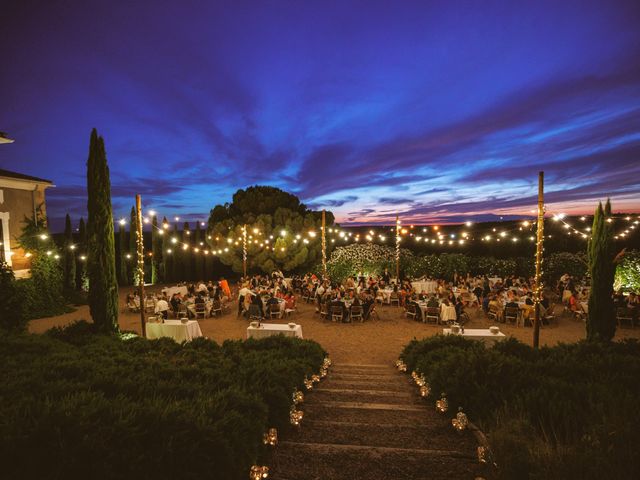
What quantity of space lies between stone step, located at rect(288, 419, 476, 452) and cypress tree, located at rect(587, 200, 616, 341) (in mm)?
7367

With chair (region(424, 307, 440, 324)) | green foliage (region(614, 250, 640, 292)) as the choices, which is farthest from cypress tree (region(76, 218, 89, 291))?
green foliage (region(614, 250, 640, 292))

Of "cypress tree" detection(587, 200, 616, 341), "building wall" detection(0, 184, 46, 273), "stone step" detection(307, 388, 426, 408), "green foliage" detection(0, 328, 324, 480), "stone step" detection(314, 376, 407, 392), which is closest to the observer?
"green foliage" detection(0, 328, 324, 480)

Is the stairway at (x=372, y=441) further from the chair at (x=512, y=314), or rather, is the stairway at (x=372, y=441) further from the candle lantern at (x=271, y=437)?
the chair at (x=512, y=314)

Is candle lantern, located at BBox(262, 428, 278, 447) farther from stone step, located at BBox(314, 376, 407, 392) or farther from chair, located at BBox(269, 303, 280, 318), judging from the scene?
chair, located at BBox(269, 303, 280, 318)

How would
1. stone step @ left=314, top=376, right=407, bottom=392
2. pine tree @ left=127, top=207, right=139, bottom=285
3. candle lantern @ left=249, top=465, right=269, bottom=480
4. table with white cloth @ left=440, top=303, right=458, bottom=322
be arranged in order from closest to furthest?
candle lantern @ left=249, top=465, right=269, bottom=480
stone step @ left=314, top=376, right=407, bottom=392
table with white cloth @ left=440, top=303, right=458, bottom=322
pine tree @ left=127, top=207, right=139, bottom=285

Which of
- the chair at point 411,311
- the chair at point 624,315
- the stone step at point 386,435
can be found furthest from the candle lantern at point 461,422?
the chair at point 624,315

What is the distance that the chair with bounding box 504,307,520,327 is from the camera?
1259 centimetres

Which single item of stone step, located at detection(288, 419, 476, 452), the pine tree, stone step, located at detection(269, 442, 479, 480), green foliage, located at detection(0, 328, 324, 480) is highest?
the pine tree

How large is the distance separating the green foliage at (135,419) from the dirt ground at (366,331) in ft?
17.6

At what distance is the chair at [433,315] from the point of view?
43.0 ft

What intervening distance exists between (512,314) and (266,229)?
1608 cm

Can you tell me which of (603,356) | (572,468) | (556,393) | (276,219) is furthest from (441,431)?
(276,219)

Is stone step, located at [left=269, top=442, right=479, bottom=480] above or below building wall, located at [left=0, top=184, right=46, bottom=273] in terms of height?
below

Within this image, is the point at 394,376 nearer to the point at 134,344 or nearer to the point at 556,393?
the point at 556,393
